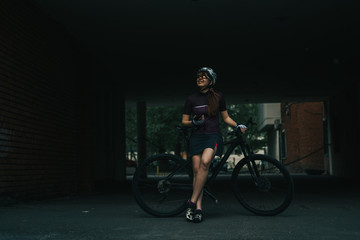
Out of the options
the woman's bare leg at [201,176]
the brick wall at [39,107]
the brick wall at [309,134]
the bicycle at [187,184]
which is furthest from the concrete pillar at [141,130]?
the woman's bare leg at [201,176]

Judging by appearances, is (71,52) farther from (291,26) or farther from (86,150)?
(291,26)

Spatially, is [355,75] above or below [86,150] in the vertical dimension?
above

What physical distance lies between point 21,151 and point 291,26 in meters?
5.91

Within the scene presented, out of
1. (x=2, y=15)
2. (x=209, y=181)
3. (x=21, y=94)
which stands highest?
(x=2, y=15)

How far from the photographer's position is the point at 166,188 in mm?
5621

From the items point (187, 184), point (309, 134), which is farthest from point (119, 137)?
point (187, 184)

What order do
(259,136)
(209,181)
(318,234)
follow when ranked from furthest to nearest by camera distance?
(259,136) < (209,181) < (318,234)

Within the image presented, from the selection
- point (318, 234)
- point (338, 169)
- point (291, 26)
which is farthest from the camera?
point (338, 169)

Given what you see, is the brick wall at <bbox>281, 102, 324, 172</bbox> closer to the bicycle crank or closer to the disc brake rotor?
the disc brake rotor

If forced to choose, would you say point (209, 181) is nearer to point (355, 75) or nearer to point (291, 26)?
point (291, 26)

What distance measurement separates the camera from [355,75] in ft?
51.1

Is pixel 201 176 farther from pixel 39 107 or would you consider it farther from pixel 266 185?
pixel 39 107

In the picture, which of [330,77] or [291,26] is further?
[330,77]

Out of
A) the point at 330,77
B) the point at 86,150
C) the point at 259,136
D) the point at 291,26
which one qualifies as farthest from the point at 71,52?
the point at 259,136
